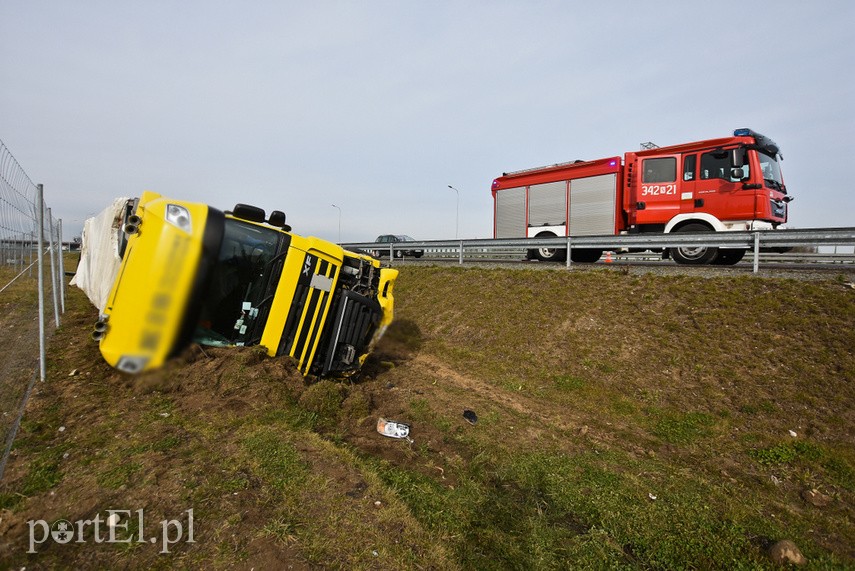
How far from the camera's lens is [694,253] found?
9.82 meters

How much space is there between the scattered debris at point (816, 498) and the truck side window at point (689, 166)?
311 inches

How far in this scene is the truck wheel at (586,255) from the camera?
12.8 m

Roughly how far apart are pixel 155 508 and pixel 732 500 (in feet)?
14.3

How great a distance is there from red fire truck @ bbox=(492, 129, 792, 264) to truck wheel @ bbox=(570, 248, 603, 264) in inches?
1.1

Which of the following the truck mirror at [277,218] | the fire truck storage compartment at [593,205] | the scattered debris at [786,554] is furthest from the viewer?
the fire truck storage compartment at [593,205]

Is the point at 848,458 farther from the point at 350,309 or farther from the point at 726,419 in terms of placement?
the point at 350,309

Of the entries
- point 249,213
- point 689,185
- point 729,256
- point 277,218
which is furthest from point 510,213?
point 249,213

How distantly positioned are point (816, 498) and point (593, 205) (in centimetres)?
928

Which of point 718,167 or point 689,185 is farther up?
point 718,167

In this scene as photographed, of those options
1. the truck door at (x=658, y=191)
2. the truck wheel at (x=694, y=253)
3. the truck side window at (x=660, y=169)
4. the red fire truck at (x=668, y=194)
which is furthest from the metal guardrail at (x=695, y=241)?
the truck side window at (x=660, y=169)

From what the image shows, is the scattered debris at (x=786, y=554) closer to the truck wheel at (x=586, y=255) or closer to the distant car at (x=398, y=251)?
the truck wheel at (x=586, y=255)

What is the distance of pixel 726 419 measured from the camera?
4.95m

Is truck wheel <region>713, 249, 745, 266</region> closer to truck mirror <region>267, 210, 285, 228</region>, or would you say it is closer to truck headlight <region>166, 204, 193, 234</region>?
truck mirror <region>267, 210, 285, 228</region>

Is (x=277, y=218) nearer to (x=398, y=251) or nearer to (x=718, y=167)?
(x=718, y=167)
